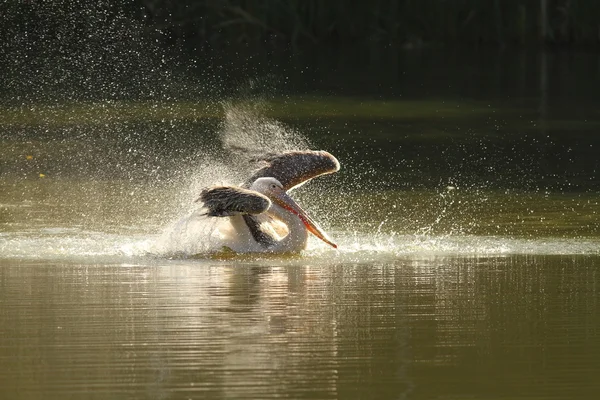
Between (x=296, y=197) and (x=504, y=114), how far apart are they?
723 centimetres

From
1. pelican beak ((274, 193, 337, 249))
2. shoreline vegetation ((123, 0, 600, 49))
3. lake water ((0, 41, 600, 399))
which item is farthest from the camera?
shoreline vegetation ((123, 0, 600, 49))

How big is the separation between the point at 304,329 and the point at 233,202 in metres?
2.71

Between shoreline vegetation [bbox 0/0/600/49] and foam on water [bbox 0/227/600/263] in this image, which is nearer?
foam on water [bbox 0/227/600/263]

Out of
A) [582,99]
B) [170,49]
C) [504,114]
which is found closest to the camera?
[504,114]

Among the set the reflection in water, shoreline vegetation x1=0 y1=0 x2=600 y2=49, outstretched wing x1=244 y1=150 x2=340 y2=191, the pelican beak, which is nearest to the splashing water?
the pelican beak

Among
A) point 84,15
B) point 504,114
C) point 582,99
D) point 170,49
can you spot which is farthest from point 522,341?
point 84,15

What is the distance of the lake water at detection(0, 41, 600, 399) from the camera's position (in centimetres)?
741

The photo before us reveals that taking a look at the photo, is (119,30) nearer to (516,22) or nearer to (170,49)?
(170,49)

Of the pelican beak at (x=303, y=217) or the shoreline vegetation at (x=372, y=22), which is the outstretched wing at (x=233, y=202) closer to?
the pelican beak at (x=303, y=217)

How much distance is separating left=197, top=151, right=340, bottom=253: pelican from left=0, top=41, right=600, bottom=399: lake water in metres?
0.18

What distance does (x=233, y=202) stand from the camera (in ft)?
35.9

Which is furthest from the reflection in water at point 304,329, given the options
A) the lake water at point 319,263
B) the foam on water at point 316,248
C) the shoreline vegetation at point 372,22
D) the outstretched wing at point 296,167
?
the shoreline vegetation at point 372,22

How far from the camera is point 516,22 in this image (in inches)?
1307

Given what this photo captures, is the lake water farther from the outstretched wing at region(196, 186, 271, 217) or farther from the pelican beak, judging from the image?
the outstretched wing at region(196, 186, 271, 217)
